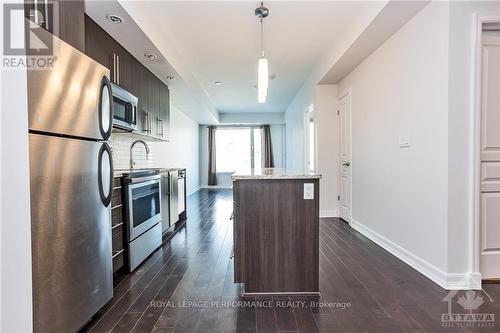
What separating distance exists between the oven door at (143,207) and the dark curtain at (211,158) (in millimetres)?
6343

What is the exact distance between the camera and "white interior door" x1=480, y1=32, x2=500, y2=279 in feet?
7.15

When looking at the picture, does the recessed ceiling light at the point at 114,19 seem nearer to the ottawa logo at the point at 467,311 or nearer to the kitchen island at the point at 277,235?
the kitchen island at the point at 277,235

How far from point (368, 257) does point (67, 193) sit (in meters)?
2.76

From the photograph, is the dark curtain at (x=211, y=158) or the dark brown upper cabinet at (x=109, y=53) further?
the dark curtain at (x=211, y=158)

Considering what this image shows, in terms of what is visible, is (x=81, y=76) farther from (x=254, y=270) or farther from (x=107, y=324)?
(x=254, y=270)

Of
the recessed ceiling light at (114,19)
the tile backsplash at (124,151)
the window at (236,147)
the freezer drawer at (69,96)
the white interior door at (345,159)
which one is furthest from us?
the window at (236,147)

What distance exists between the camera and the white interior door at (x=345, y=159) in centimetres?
423

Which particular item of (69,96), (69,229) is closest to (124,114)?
(69,96)

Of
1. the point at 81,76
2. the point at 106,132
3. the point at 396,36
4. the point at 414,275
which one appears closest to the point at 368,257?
the point at 414,275

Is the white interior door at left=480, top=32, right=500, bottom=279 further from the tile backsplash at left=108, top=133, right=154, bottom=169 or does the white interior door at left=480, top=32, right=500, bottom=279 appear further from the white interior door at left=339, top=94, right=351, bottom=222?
the tile backsplash at left=108, top=133, right=154, bottom=169

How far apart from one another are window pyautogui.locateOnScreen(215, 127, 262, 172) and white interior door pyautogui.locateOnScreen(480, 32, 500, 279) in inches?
308

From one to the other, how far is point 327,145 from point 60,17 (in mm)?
3974

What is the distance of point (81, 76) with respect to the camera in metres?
1.61

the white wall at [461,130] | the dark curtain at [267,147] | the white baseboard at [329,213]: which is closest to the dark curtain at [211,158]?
the dark curtain at [267,147]
